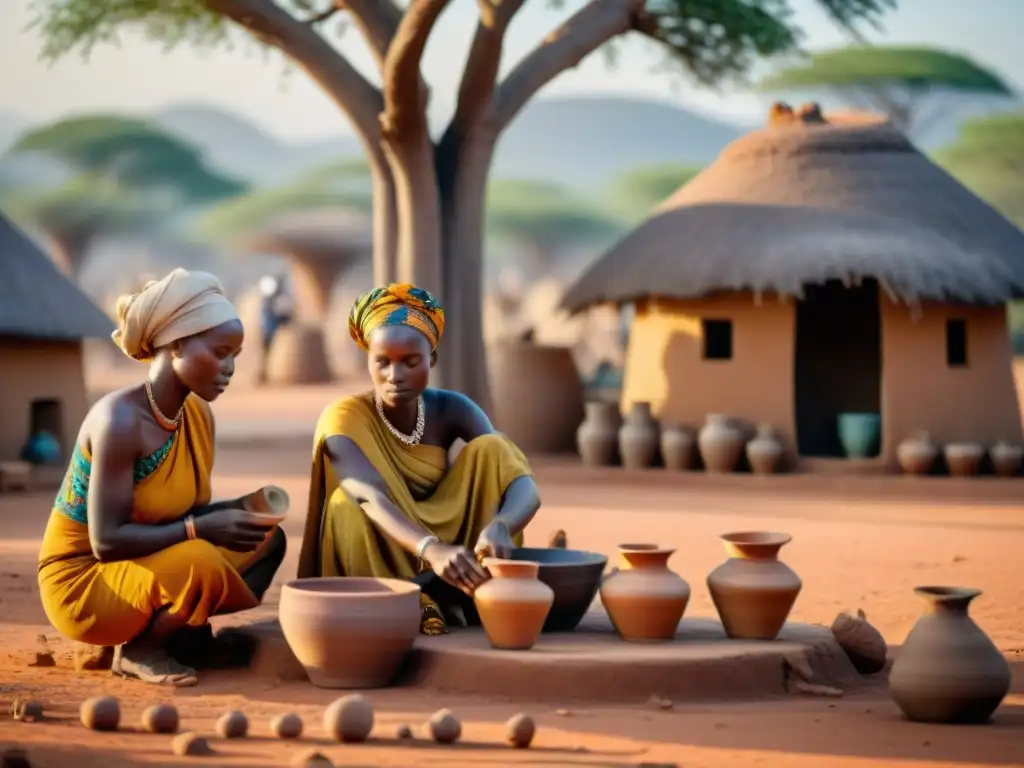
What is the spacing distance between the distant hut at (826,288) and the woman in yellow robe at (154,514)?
29.2ft

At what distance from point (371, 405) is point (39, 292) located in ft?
27.5

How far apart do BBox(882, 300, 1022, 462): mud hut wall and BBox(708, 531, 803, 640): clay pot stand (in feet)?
29.1

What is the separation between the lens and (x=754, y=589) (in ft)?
19.0

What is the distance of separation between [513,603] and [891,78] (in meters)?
31.8

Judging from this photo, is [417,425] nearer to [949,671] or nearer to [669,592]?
[669,592]

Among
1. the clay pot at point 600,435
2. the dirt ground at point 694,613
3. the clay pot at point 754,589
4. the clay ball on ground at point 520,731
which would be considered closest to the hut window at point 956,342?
the dirt ground at point 694,613

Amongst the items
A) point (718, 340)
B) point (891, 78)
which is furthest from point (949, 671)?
point (891, 78)

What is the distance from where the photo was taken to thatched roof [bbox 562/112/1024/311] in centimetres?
1420

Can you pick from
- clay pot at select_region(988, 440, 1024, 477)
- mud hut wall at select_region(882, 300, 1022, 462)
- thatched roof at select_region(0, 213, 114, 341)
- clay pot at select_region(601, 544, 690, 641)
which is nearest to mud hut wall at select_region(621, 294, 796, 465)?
mud hut wall at select_region(882, 300, 1022, 462)

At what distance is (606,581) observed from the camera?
232 inches

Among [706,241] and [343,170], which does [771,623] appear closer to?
[706,241]

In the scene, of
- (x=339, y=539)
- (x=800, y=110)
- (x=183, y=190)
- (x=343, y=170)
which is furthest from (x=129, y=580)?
(x=343, y=170)

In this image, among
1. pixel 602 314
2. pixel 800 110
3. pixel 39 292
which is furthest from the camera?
pixel 602 314

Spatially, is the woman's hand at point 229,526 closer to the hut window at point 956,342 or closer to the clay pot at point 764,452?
the clay pot at point 764,452
